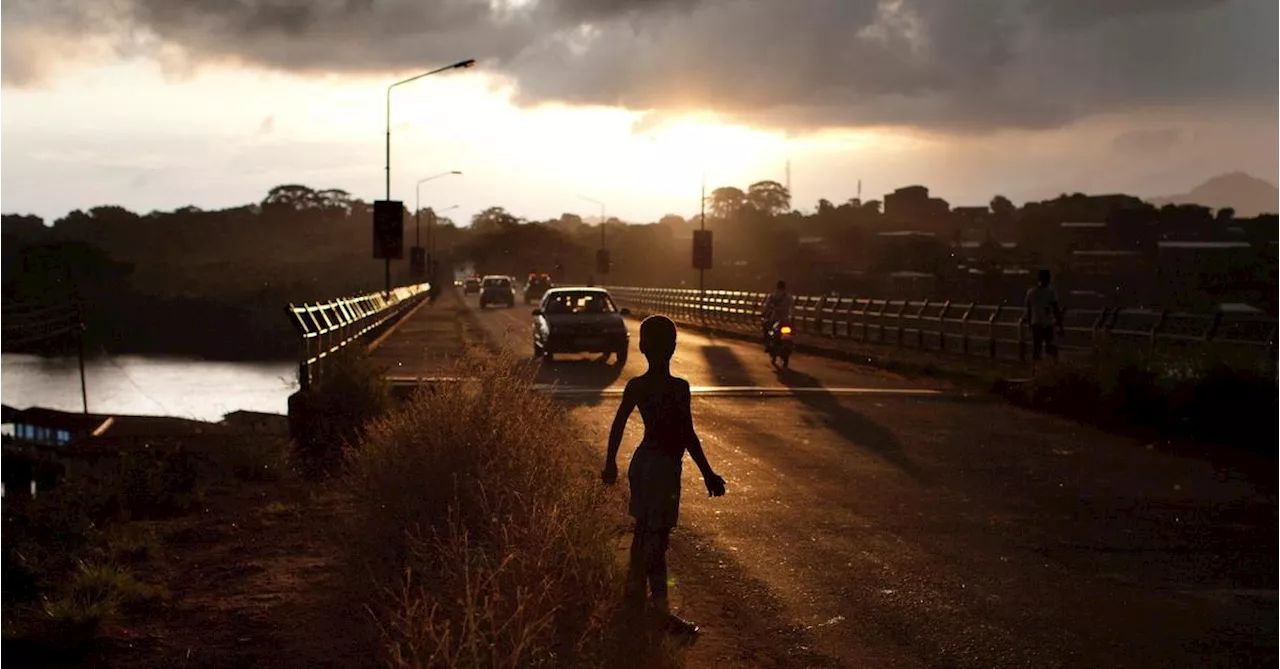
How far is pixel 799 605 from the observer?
24.0ft

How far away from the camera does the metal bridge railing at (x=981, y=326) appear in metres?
21.5

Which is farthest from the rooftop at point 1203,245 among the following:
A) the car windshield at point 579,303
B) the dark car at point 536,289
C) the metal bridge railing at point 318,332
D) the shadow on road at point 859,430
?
the metal bridge railing at point 318,332

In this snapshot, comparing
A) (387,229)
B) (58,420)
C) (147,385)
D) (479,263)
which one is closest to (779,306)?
(387,229)

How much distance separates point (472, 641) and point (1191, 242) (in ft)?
341

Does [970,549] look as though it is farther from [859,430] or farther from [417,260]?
[417,260]

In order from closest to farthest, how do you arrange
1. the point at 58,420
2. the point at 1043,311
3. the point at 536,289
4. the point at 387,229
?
the point at 1043,311
the point at 58,420
the point at 387,229
the point at 536,289

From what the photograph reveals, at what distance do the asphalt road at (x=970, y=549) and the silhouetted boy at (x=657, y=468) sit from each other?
1.48ft

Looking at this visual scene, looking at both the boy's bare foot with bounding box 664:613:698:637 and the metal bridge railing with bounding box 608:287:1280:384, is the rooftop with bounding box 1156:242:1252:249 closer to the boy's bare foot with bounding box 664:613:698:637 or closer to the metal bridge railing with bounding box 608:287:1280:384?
the metal bridge railing with bounding box 608:287:1280:384

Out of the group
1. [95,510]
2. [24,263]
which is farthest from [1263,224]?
[95,510]

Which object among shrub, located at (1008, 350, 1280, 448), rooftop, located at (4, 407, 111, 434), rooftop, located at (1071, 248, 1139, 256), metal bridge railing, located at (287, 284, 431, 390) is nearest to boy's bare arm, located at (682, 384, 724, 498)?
A: metal bridge railing, located at (287, 284, 431, 390)

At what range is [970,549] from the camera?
900cm

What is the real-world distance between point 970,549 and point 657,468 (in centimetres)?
359

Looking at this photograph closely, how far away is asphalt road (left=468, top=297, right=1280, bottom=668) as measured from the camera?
6.52m

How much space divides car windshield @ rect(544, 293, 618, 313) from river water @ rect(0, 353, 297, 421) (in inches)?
Result: 589
